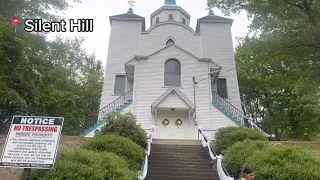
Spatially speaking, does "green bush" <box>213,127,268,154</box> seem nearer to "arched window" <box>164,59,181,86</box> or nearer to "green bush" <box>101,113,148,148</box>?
"green bush" <box>101,113,148,148</box>

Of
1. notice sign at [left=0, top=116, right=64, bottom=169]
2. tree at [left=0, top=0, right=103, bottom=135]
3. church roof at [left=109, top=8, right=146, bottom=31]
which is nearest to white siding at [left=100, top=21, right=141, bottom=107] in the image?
church roof at [left=109, top=8, right=146, bottom=31]

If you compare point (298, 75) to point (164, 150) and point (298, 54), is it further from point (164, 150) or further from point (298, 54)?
point (164, 150)

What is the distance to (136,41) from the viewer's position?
23.7m

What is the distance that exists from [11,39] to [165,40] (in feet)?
45.9

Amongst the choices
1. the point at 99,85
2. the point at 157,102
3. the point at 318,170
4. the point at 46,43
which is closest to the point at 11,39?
the point at 46,43

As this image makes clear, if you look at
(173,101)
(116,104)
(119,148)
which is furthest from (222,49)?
(119,148)

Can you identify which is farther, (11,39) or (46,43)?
(46,43)

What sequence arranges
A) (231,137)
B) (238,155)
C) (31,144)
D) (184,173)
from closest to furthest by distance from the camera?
(31,144), (238,155), (184,173), (231,137)

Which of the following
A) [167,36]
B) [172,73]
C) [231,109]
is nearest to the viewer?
[172,73]

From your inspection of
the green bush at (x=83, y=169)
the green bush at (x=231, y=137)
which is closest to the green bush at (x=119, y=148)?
the green bush at (x=83, y=169)

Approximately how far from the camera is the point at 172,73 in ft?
63.9

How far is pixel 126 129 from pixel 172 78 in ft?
24.8

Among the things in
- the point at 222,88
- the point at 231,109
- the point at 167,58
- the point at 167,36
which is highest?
the point at 167,36

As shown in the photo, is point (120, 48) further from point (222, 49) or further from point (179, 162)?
point (179, 162)
